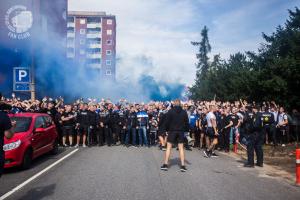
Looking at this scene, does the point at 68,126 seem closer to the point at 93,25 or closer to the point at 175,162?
the point at 175,162

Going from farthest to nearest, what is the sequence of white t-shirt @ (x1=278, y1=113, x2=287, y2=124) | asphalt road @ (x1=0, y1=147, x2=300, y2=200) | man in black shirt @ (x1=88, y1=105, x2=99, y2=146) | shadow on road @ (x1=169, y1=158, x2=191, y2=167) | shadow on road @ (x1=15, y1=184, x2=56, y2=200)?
1. white t-shirt @ (x1=278, y1=113, x2=287, y2=124)
2. man in black shirt @ (x1=88, y1=105, x2=99, y2=146)
3. shadow on road @ (x1=169, y1=158, x2=191, y2=167)
4. asphalt road @ (x1=0, y1=147, x2=300, y2=200)
5. shadow on road @ (x1=15, y1=184, x2=56, y2=200)

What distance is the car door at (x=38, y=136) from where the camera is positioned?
11260 mm

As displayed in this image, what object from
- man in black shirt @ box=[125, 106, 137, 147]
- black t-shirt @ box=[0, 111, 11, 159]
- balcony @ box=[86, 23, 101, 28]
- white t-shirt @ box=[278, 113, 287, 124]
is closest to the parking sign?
man in black shirt @ box=[125, 106, 137, 147]

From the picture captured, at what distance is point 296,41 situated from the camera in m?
25.2

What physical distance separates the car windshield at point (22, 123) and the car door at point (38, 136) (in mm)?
250

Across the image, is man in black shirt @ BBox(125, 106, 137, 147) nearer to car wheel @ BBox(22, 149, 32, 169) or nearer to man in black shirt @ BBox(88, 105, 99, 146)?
man in black shirt @ BBox(88, 105, 99, 146)

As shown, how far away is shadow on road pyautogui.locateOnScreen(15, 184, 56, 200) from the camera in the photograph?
289 inches

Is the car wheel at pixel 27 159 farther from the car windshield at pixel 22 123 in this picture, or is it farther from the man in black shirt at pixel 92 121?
the man in black shirt at pixel 92 121

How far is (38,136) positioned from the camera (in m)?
11.6

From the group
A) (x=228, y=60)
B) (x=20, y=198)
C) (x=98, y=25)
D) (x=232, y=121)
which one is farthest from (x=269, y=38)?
(x=98, y=25)

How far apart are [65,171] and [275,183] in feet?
17.7

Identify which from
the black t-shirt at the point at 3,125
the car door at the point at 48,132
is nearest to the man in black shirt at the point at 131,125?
the car door at the point at 48,132

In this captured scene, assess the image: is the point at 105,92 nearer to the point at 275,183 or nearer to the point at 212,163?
the point at 212,163

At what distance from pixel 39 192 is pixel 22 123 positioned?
425cm
